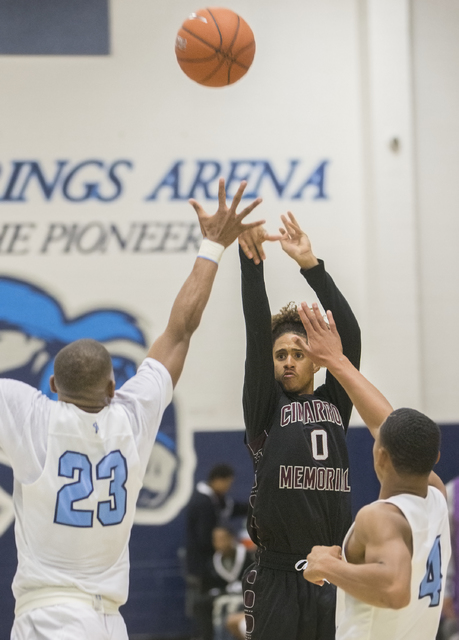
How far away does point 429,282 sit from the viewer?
874 centimetres

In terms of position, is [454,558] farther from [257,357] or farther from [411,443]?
[411,443]

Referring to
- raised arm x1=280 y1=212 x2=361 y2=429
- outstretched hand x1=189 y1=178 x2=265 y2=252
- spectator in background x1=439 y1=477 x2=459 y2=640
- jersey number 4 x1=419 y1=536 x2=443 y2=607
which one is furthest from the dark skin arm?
spectator in background x1=439 y1=477 x2=459 y2=640

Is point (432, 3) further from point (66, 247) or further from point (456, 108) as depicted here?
point (66, 247)

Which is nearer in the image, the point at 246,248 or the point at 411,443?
the point at 411,443

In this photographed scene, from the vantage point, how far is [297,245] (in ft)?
13.8

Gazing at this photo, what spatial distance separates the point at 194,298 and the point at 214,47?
7.50ft

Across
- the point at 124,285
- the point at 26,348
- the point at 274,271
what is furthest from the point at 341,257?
the point at 26,348

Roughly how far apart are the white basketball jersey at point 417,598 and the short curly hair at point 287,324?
1.59 m

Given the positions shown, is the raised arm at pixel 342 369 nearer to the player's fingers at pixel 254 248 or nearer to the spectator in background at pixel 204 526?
the player's fingers at pixel 254 248

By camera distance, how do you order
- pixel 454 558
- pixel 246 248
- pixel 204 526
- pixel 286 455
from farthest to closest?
pixel 204 526 < pixel 454 558 < pixel 246 248 < pixel 286 455

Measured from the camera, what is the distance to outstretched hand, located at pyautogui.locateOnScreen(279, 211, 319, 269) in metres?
4.16

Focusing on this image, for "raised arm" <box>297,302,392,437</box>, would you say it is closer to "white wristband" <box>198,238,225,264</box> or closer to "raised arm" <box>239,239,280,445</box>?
"raised arm" <box>239,239,280,445</box>

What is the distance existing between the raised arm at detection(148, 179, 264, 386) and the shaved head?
341 mm

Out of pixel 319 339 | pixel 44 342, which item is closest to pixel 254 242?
pixel 319 339
